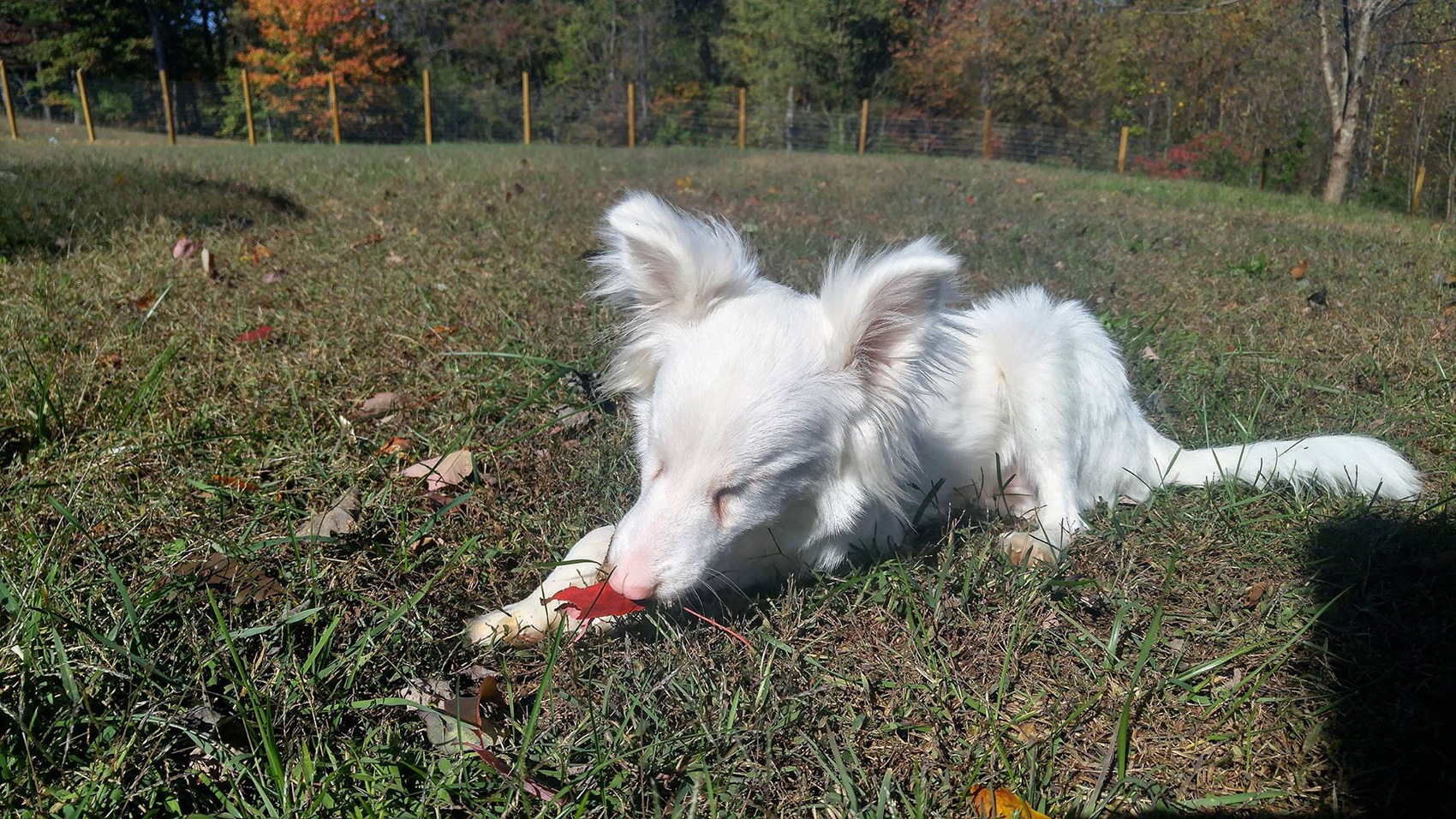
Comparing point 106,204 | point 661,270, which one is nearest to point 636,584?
point 661,270

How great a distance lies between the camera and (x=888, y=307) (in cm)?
202

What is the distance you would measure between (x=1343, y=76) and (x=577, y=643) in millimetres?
19560

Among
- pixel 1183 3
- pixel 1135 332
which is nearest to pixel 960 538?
pixel 1135 332

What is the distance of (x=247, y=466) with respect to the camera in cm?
254

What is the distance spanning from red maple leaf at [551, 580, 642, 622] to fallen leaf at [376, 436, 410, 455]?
1059 mm

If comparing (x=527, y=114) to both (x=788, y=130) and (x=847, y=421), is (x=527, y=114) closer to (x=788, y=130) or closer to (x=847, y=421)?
(x=788, y=130)

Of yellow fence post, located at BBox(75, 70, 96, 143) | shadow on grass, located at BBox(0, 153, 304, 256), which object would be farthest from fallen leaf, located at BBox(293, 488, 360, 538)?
yellow fence post, located at BBox(75, 70, 96, 143)

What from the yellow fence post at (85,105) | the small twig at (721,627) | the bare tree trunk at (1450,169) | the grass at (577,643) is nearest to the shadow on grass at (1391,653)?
the grass at (577,643)

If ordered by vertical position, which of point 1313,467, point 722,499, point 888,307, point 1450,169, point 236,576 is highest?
point 1450,169

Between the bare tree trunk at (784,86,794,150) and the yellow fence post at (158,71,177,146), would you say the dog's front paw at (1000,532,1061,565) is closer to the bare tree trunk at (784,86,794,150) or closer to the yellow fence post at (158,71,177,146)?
the bare tree trunk at (784,86,794,150)

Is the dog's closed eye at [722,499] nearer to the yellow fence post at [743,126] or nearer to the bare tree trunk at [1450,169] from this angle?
the bare tree trunk at [1450,169]

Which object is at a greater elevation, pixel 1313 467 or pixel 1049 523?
pixel 1313 467

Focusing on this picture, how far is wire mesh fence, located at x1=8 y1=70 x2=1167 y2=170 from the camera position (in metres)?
25.6

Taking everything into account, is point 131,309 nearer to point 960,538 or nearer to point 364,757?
point 364,757
